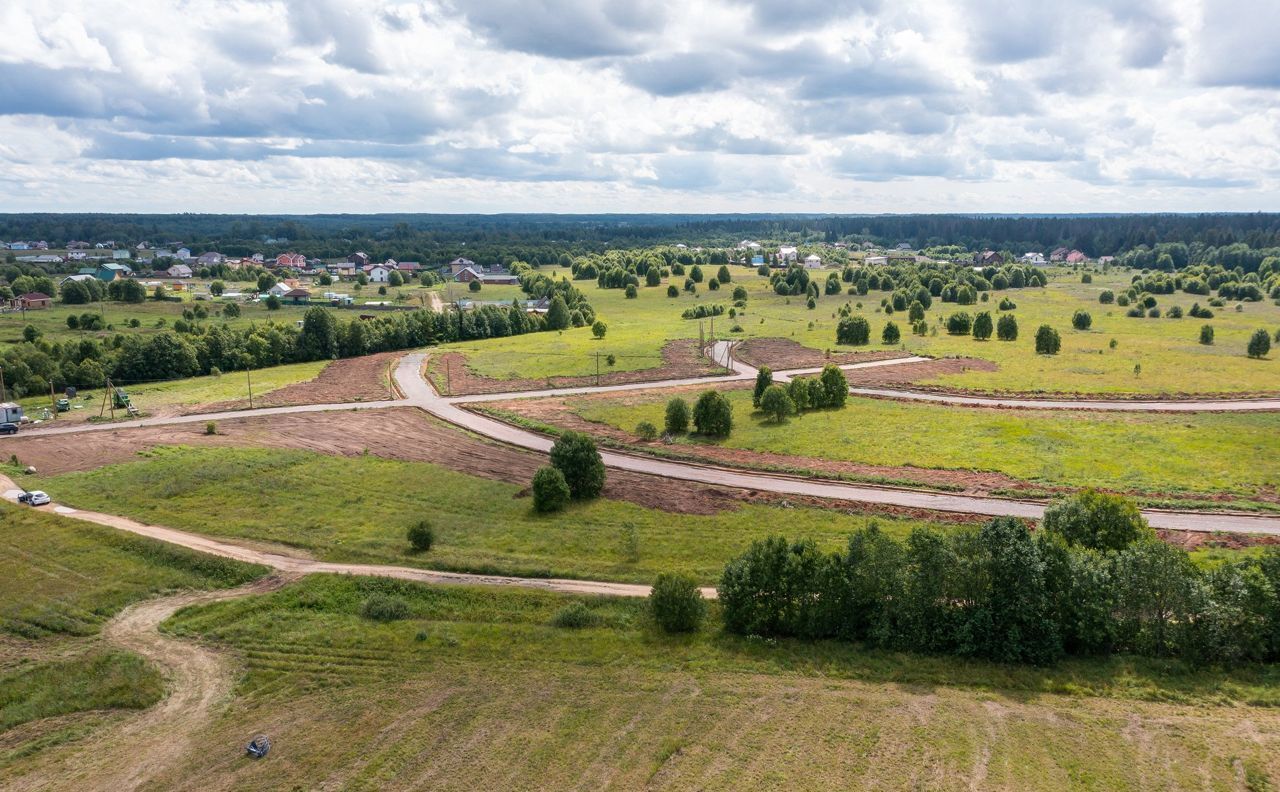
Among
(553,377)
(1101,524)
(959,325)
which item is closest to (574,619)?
(1101,524)

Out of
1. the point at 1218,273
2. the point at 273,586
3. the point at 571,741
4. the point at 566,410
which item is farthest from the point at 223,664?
the point at 1218,273

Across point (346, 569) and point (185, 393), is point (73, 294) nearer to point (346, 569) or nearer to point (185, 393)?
point (185, 393)

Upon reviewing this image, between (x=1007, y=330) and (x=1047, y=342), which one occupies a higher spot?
(x=1007, y=330)

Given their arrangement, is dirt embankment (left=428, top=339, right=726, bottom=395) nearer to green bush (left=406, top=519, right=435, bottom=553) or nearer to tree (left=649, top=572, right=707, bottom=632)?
green bush (left=406, top=519, right=435, bottom=553)

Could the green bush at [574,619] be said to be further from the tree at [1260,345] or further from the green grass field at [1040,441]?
the tree at [1260,345]

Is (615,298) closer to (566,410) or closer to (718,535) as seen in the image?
(566,410)

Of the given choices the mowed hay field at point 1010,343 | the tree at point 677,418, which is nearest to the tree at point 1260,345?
the mowed hay field at point 1010,343
